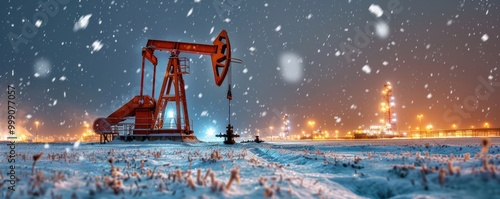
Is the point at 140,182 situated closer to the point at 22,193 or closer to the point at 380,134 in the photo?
the point at 22,193

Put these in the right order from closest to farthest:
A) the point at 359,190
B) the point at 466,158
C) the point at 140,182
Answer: the point at 140,182
the point at 359,190
the point at 466,158

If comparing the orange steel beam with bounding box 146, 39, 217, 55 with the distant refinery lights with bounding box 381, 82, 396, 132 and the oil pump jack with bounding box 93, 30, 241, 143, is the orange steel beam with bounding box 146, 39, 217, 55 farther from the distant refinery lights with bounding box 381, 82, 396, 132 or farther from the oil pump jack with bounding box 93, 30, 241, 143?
the distant refinery lights with bounding box 381, 82, 396, 132

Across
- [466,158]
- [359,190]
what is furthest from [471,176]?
[466,158]

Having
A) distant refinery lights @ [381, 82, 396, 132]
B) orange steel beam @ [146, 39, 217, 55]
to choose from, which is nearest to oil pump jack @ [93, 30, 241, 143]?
orange steel beam @ [146, 39, 217, 55]

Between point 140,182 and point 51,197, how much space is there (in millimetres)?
1474

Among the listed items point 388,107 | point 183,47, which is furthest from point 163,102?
point 388,107

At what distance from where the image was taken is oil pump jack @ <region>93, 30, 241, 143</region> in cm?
3681

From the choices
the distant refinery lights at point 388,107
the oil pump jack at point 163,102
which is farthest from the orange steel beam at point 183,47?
the distant refinery lights at point 388,107

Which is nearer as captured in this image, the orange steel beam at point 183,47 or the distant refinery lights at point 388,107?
the orange steel beam at point 183,47

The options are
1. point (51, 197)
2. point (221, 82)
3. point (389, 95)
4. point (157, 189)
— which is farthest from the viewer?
point (389, 95)

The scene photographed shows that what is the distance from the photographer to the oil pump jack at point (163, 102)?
36812 mm

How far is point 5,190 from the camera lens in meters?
4.57

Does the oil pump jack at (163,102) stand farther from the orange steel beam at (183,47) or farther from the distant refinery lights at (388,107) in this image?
the distant refinery lights at (388,107)

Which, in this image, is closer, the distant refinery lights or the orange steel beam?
the orange steel beam
